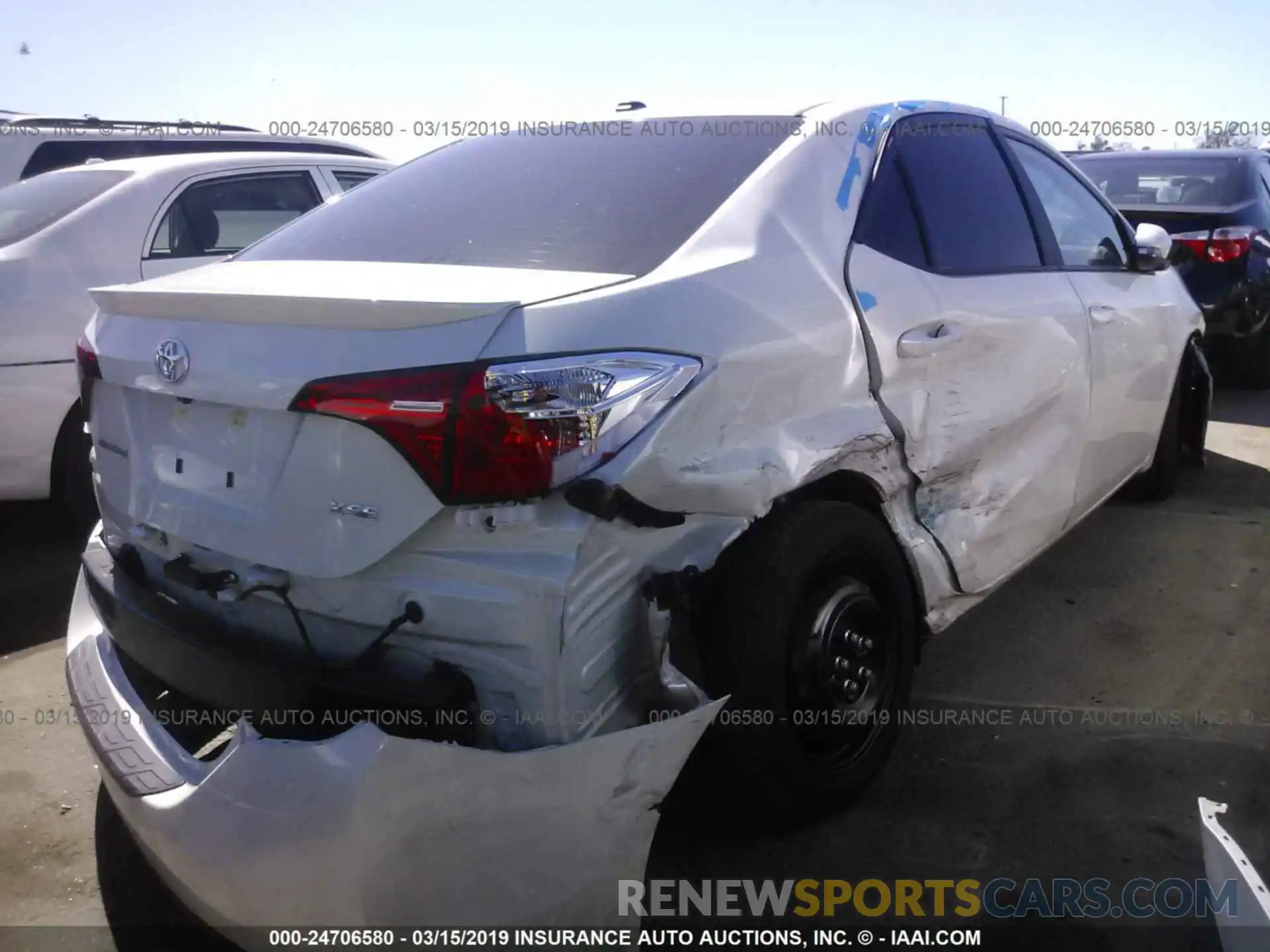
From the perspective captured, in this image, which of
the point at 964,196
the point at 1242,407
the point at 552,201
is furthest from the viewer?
the point at 1242,407

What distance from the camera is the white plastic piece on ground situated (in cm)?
183

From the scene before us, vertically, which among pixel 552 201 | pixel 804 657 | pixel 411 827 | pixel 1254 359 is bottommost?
pixel 1254 359

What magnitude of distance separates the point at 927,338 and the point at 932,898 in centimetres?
127

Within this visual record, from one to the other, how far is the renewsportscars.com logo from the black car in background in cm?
507

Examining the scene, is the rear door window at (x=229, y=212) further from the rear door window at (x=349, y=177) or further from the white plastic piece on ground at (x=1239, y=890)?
the white plastic piece on ground at (x=1239, y=890)

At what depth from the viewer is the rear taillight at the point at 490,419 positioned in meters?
1.79

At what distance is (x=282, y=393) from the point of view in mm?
1912

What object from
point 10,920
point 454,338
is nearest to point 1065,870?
point 454,338

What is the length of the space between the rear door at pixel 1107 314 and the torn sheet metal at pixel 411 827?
2293mm

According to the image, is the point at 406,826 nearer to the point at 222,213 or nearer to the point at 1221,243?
the point at 222,213

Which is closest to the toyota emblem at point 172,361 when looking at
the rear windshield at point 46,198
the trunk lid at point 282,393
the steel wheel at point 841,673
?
the trunk lid at point 282,393

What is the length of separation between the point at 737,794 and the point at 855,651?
1.39ft

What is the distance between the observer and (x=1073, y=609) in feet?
12.8

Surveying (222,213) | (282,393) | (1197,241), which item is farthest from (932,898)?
(1197,241)
